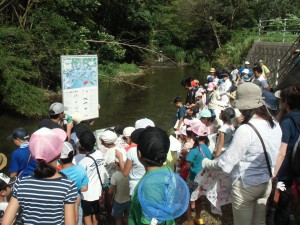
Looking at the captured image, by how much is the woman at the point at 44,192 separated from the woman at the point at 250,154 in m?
1.35

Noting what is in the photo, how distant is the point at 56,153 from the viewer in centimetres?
226

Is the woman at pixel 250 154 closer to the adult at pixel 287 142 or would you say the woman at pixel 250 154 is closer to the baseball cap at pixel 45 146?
the adult at pixel 287 142

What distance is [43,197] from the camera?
2.19 m

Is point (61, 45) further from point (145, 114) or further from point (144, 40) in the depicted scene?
point (144, 40)

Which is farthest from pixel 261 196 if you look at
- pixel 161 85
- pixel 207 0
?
pixel 207 0

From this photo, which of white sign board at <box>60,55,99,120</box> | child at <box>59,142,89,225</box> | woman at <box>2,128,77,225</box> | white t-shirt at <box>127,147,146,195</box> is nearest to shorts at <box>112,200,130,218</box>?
white t-shirt at <box>127,147,146,195</box>

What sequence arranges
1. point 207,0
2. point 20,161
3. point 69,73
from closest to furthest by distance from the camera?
point 20,161
point 69,73
point 207,0

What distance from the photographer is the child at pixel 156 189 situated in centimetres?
205

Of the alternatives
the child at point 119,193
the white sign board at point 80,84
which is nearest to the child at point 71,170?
the child at point 119,193

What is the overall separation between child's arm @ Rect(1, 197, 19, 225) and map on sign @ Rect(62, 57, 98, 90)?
3791mm

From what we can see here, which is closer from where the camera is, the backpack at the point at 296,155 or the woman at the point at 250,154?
the woman at the point at 250,154

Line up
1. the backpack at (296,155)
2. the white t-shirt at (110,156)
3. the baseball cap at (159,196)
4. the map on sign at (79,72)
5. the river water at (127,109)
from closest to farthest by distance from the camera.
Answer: the baseball cap at (159,196) → the backpack at (296,155) → the white t-shirt at (110,156) → the map on sign at (79,72) → the river water at (127,109)

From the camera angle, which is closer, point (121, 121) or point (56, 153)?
point (56, 153)

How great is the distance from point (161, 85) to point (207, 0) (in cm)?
1510
